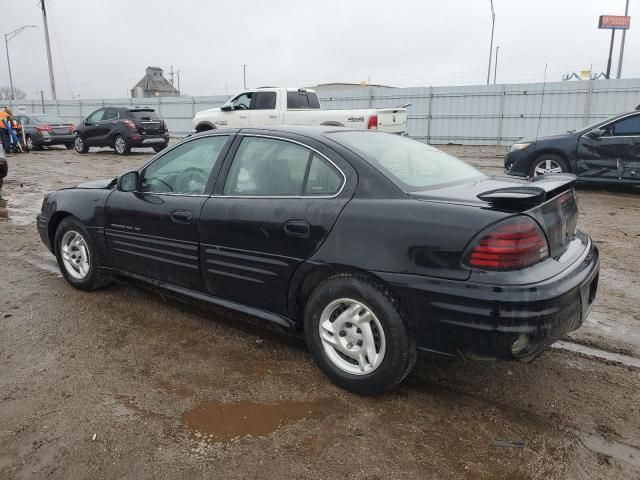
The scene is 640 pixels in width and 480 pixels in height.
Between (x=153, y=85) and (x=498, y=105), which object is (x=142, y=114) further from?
(x=153, y=85)

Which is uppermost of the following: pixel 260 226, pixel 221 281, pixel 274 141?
pixel 274 141

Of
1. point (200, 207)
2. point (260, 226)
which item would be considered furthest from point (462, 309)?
point (200, 207)

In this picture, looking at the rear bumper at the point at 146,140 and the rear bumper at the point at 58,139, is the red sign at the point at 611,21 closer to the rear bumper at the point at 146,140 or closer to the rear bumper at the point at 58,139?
the rear bumper at the point at 146,140

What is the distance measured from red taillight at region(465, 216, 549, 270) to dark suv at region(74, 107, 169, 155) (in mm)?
17037

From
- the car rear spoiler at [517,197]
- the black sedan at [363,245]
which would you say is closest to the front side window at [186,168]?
the black sedan at [363,245]

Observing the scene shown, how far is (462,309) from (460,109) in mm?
20983

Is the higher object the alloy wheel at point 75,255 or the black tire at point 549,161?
the black tire at point 549,161

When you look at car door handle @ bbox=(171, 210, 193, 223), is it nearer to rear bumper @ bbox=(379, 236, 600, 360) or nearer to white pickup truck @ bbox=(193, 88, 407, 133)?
rear bumper @ bbox=(379, 236, 600, 360)

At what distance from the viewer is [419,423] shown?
2732 mm

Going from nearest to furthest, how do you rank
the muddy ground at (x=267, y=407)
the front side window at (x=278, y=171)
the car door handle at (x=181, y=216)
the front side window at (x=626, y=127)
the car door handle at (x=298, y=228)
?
the muddy ground at (x=267, y=407)
the car door handle at (x=298, y=228)
the front side window at (x=278, y=171)
the car door handle at (x=181, y=216)
the front side window at (x=626, y=127)

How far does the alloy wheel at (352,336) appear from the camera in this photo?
9.33 feet

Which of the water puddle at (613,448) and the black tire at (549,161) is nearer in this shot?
the water puddle at (613,448)

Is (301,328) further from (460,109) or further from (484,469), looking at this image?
(460,109)

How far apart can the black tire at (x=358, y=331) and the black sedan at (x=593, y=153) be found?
7.63 m
